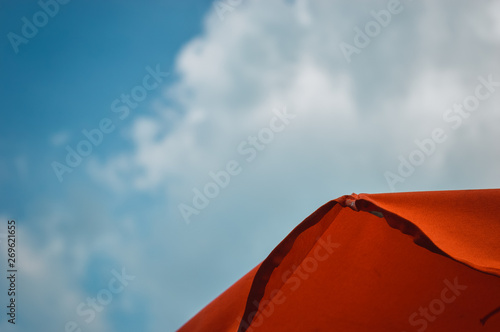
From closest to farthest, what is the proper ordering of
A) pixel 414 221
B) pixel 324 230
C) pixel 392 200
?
pixel 414 221 < pixel 392 200 < pixel 324 230

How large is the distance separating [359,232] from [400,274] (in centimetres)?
29

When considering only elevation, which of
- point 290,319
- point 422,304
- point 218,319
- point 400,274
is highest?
point 218,319

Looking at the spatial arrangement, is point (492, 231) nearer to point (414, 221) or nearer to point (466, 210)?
point (466, 210)

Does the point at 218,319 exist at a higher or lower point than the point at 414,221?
higher

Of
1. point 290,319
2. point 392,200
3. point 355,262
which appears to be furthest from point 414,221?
point 290,319

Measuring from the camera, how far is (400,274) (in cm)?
180

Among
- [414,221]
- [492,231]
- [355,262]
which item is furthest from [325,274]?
[492,231]

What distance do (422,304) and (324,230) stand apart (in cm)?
67

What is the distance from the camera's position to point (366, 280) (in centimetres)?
183

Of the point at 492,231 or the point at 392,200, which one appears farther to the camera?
the point at 392,200

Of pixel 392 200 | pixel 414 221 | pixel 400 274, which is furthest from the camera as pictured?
pixel 400 274

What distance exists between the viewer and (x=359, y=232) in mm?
1768

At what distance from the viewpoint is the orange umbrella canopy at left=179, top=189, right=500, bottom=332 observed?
145 cm

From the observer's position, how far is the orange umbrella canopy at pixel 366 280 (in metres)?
1.45
